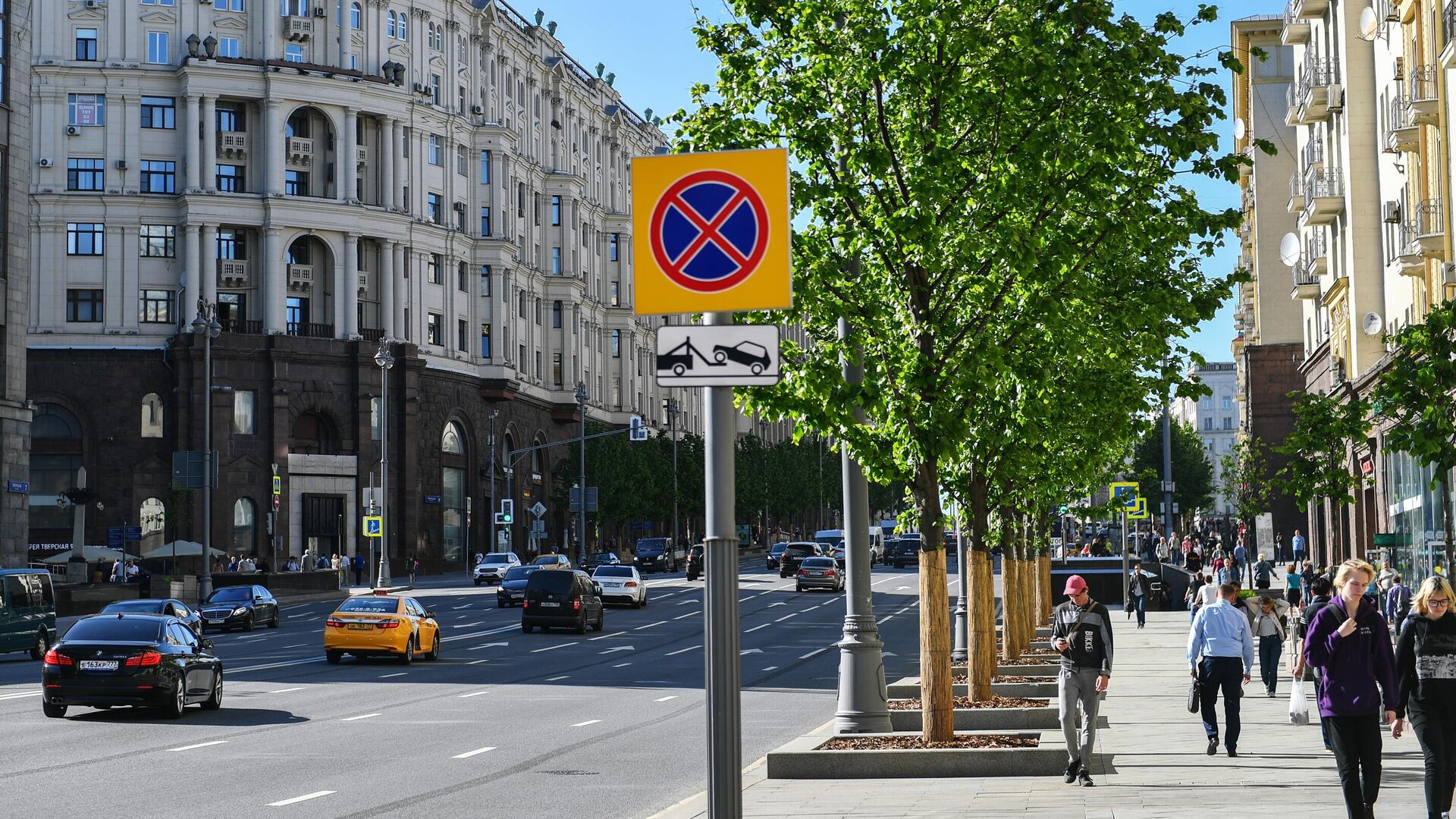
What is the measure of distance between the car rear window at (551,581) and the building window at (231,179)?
44.5m

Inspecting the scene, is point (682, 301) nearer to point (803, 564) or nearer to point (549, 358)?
point (803, 564)

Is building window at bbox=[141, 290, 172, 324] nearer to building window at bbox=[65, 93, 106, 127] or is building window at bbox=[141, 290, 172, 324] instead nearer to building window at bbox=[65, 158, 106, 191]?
building window at bbox=[65, 158, 106, 191]

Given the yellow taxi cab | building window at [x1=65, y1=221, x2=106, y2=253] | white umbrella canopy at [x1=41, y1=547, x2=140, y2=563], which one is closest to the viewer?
the yellow taxi cab

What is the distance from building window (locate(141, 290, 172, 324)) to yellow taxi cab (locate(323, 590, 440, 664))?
168 feet

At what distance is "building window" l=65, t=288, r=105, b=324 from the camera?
269 ft

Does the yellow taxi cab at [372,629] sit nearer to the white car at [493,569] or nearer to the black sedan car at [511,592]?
the black sedan car at [511,592]

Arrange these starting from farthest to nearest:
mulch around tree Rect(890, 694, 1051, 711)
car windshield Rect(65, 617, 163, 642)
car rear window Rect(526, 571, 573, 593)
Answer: car rear window Rect(526, 571, 573, 593) → car windshield Rect(65, 617, 163, 642) → mulch around tree Rect(890, 694, 1051, 711)

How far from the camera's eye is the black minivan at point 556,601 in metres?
45.7

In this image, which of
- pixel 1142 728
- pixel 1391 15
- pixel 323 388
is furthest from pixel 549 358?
pixel 1142 728

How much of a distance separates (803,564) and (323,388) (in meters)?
27.1

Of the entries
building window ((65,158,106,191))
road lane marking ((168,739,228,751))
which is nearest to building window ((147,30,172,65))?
building window ((65,158,106,191))

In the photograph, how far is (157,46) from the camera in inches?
3305

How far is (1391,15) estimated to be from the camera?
41750 mm

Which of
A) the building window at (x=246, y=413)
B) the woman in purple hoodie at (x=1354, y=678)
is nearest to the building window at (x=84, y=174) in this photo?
the building window at (x=246, y=413)
